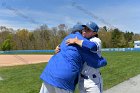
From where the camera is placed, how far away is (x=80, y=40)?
4.68 m

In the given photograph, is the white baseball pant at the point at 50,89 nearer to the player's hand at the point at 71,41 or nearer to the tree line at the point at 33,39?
the player's hand at the point at 71,41

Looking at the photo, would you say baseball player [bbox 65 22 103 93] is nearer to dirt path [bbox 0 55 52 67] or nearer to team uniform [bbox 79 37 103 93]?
team uniform [bbox 79 37 103 93]

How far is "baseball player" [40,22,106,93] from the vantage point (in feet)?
15.2

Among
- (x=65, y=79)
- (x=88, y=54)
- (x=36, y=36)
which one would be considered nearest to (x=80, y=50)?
(x=88, y=54)

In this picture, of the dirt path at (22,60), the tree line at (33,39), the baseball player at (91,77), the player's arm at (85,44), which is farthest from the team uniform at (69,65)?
the tree line at (33,39)

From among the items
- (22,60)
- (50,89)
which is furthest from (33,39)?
(50,89)

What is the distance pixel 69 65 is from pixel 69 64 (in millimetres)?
14

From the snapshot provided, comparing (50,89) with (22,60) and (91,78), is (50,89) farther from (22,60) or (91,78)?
(22,60)

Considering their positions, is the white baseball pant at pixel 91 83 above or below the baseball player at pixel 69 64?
below

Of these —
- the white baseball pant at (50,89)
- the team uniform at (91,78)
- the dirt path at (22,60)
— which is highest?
the team uniform at (91,78)

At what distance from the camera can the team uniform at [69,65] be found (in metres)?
4.64

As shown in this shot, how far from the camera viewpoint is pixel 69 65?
183 inches

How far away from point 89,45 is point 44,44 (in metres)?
72.5

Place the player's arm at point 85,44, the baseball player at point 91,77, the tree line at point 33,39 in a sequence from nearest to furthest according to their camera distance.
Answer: the player's arm at point 85,44 → the baseball player at point 91,77 → the tree line at point 33,39
